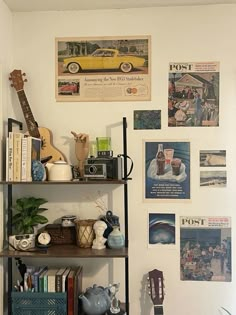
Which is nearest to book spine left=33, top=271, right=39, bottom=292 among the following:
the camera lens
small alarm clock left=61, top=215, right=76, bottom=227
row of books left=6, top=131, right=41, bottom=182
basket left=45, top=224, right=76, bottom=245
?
basket left=45, top=224, right=76, bottom=245

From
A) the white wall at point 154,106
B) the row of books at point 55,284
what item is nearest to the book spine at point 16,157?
the white wall at point 154,106

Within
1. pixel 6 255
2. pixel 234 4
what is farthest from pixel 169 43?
pixel 6 255

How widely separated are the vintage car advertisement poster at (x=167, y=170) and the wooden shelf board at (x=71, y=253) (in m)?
0.40

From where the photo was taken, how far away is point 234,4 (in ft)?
6.65

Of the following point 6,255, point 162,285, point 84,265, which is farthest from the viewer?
point 84,265

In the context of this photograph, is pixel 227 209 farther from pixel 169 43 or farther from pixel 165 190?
pixel 169 43

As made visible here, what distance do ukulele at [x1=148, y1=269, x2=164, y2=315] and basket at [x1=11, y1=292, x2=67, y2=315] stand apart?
49 cm

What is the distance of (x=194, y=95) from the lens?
2045mm

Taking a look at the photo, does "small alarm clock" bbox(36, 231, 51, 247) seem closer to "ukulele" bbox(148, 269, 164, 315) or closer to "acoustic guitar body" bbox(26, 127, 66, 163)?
"acoustic guitar body" bbox(26, 127, 66, 163)

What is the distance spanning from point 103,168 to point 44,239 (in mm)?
517

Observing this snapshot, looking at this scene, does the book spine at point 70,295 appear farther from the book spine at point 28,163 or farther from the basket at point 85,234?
the book spine at point 28,163

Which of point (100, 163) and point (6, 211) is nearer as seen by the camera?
point (100, 163)

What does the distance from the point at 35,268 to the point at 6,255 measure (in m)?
0.23

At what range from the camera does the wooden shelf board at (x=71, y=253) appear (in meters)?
1.77
